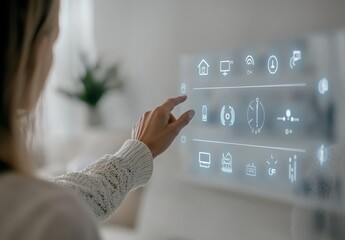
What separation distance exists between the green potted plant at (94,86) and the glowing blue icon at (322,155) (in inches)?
46.4

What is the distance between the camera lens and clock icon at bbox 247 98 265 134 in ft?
2.56

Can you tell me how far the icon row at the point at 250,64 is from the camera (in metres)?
0.78

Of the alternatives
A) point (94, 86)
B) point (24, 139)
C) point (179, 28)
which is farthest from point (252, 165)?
point (94, 86)

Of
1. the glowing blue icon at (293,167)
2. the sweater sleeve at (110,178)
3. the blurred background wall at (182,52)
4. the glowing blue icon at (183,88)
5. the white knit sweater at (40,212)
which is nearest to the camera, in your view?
the white knit sweater at (40,212)

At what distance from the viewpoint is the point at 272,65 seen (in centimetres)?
79

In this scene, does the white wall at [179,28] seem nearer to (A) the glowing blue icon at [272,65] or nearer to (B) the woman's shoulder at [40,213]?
(A) the glowing blue icon at [272,65]

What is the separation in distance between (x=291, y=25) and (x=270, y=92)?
0.31 metres

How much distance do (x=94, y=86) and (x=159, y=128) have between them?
1303 millimetres

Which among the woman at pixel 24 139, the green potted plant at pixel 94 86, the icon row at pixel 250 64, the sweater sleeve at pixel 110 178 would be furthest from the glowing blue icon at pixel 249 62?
the green potted plant at pixel 94 86

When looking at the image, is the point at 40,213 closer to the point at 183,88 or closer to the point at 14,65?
the point at 14,65

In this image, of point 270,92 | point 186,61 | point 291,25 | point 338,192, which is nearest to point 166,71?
point 186,61

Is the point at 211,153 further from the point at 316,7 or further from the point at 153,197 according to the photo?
the point at 153,197

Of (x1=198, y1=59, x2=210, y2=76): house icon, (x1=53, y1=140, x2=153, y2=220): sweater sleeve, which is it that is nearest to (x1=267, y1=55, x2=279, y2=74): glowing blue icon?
(x1=198, y1=59, x2=210, y2=76): house icon

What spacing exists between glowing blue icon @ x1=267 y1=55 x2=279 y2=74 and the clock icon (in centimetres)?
5
